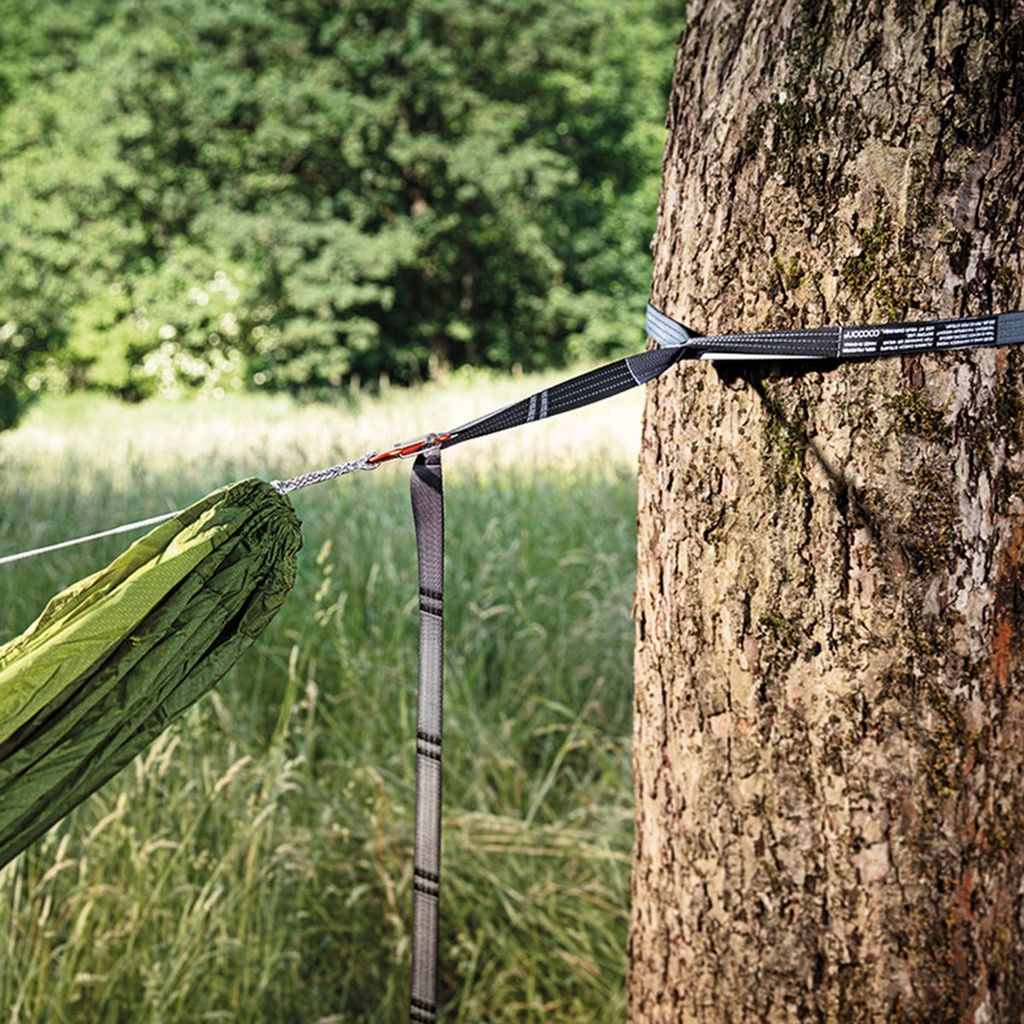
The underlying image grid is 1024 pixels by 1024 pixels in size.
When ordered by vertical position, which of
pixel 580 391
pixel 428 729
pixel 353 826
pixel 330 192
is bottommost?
pixel 353 826

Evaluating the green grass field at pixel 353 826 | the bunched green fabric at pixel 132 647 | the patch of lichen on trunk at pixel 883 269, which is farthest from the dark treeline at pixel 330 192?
the patch of lichen on trunk at pixel 883 269

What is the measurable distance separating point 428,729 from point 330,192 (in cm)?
2069

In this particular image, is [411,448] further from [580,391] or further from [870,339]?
[870,339]

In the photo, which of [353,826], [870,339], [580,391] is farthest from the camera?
[353,826]

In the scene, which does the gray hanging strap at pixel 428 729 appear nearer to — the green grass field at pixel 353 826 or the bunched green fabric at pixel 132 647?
the bunched green fabric at pixel 132 647

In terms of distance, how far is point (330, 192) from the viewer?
20.6 m

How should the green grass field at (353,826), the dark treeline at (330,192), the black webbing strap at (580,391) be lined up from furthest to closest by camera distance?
1. the dark treeline at (330,192)
2. the green grass field at (353,826)
3. the black webbing strap at (580,391)

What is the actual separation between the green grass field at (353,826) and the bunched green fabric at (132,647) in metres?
0.87

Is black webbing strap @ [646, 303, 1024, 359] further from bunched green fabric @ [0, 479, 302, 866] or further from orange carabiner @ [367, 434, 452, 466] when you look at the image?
bunched green fabric @ [0, 479, 302, 866]

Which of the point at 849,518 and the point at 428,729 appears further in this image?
the point at 428,729

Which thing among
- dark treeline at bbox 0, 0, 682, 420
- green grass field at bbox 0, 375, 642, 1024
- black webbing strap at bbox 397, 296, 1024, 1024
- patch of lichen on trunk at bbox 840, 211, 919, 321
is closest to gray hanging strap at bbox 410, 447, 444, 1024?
black webbing strap at bbox 397, 296, 1024, 1024

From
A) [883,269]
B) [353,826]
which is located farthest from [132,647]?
[353,826]

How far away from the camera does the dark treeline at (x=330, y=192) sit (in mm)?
19406

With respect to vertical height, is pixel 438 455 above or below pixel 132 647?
above
